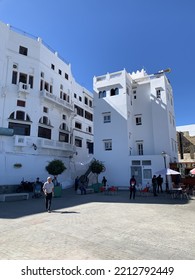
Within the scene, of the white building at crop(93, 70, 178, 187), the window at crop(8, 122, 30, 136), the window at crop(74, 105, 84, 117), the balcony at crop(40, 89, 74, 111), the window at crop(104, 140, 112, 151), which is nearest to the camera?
the window at crop(8, 122, 30, 136)

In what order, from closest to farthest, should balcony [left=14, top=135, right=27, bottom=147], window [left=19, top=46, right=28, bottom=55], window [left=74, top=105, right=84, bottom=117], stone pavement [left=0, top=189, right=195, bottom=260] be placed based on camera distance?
stone pavement [left=0, top=189, right=195, bottom=260], balcony [left=14, top=135, right=27, bottom=147], window [left=19, top=46, right=28, bottom=55], window [left=74, top=105, right=84, bottom=117]

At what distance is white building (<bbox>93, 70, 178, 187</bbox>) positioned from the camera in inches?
1013

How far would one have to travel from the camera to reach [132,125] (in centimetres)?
2877

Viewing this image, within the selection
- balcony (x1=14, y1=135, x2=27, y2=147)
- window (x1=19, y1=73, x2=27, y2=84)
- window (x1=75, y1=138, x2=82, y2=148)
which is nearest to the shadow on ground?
balcony (x1=14, y1=135, x2=27, y2=147)

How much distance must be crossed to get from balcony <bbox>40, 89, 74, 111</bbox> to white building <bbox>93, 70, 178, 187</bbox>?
4.31 meters

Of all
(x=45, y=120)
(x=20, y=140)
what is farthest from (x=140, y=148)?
(x=20, y=140)

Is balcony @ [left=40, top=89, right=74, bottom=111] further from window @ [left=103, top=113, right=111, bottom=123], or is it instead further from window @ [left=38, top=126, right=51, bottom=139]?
window @ [left=103, top=113, right=111, bottom=123]

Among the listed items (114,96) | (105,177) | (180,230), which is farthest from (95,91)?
(180,230)

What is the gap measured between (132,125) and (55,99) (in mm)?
11506

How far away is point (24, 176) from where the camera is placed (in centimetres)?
2380

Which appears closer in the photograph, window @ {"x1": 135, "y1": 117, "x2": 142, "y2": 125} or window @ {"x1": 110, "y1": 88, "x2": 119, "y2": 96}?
window @ {"x1": 110, "y1": 88, "x2": 119, "y2": 96}

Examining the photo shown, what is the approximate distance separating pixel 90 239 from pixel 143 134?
2325 centimetres

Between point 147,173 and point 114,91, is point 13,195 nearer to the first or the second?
point 147,173

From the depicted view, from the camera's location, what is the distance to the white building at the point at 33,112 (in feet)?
76.6
